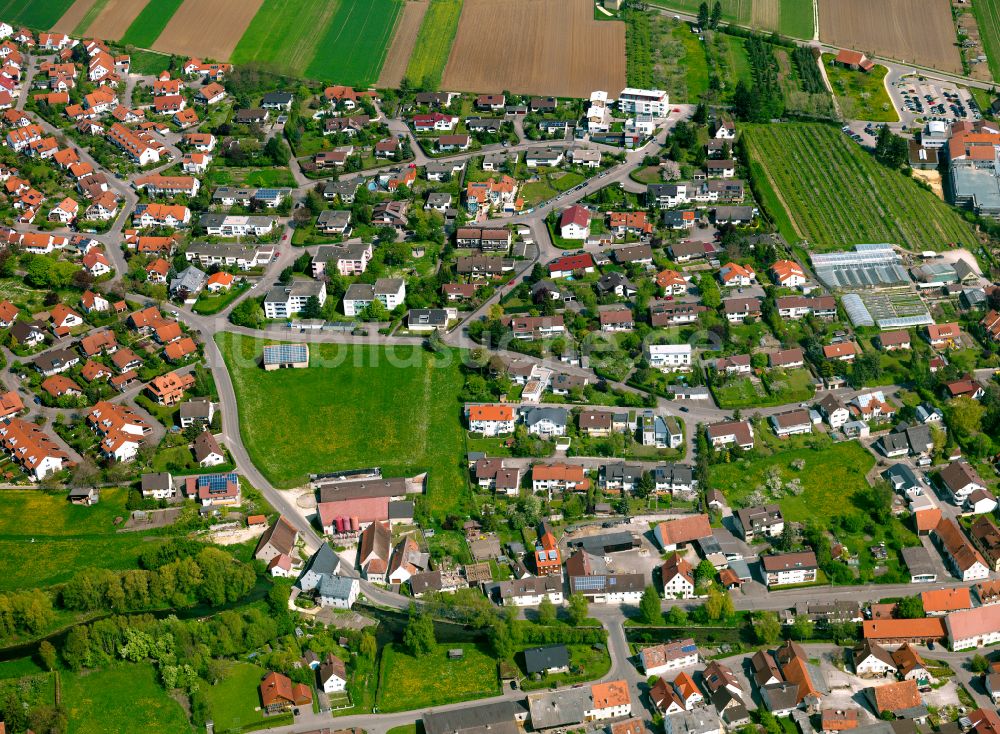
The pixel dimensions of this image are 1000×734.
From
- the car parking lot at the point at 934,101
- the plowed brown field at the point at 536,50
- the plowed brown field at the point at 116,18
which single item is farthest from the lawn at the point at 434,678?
the plowed brown field at the point at 116,18

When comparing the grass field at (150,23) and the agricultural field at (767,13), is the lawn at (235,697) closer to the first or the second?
the grass field at (150,23)

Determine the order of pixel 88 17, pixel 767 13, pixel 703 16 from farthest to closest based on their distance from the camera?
pixel 88 17 < pixel 767 13 < pixel 703 16

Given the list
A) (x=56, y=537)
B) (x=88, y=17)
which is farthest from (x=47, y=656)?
(x=88, y=17)

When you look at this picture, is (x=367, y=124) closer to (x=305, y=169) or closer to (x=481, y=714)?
(x=305, y=169)

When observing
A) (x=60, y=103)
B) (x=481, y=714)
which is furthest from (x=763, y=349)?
(x=60, y=103)

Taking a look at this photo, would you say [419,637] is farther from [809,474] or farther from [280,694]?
[809,474]

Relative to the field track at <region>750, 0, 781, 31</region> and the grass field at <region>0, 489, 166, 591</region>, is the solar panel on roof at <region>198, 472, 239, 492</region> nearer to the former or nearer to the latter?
the grass field at <region>0, 489, 166, 591</region>
